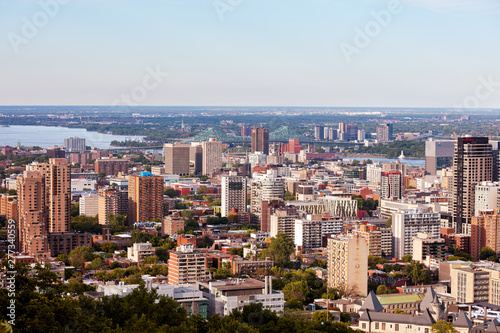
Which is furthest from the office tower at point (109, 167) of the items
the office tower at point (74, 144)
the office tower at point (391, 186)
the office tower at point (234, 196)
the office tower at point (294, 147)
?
the office tower at point (294, 147)

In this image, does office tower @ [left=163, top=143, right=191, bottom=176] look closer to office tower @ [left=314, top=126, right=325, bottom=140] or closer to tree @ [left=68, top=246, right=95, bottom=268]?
tree @ [left=68, top=246, right=95, bottom=268]

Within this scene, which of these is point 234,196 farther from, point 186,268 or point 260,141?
point 260,141

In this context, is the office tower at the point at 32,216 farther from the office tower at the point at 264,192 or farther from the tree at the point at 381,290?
the tree at the point at 381,290

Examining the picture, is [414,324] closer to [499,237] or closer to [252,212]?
[499,237]

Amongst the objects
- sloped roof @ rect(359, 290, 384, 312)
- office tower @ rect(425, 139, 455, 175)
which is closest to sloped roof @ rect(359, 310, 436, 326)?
sloped roof @ rect(359, 290, 384, 312)

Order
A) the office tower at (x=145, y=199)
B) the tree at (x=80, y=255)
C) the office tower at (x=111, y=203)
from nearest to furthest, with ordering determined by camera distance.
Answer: the tree at (x=80, y=255) → the office tower at (x=145, y=199) → the office tower at (x=111, y=203)

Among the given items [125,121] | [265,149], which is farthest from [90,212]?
[125,121]
